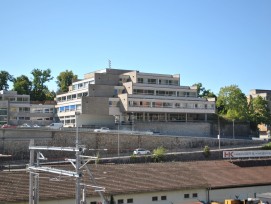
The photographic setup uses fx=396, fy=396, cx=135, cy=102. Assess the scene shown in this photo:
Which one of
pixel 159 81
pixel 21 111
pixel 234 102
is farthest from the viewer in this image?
pixel 234 102

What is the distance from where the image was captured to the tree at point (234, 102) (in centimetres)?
8881

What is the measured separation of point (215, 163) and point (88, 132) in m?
23.2

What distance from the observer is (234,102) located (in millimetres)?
90688

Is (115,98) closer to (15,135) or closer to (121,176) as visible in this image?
(15,135)

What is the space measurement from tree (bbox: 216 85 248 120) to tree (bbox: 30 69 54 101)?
1786 inches

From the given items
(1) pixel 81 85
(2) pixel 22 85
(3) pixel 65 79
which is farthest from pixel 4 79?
(1) pixel 81 85

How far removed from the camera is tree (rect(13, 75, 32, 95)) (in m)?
96.4

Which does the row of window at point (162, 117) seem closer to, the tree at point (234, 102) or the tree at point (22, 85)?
the tree at point (234, 102)

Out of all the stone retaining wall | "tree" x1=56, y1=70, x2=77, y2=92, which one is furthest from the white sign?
"tree" x1=56, y1=70, x2=77, y2=92

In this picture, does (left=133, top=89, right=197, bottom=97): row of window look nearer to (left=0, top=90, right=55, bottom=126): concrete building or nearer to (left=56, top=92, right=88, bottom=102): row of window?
(left=56, top=92, right=88, bottom=102): row of window

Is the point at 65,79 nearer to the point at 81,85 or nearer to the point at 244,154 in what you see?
the point at 81,85

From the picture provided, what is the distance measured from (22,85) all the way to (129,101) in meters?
34.6

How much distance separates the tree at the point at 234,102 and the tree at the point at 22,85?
157 feet

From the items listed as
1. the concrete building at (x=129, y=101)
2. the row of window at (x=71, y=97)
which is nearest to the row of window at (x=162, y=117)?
the concrete building at (x=129, y=101)
